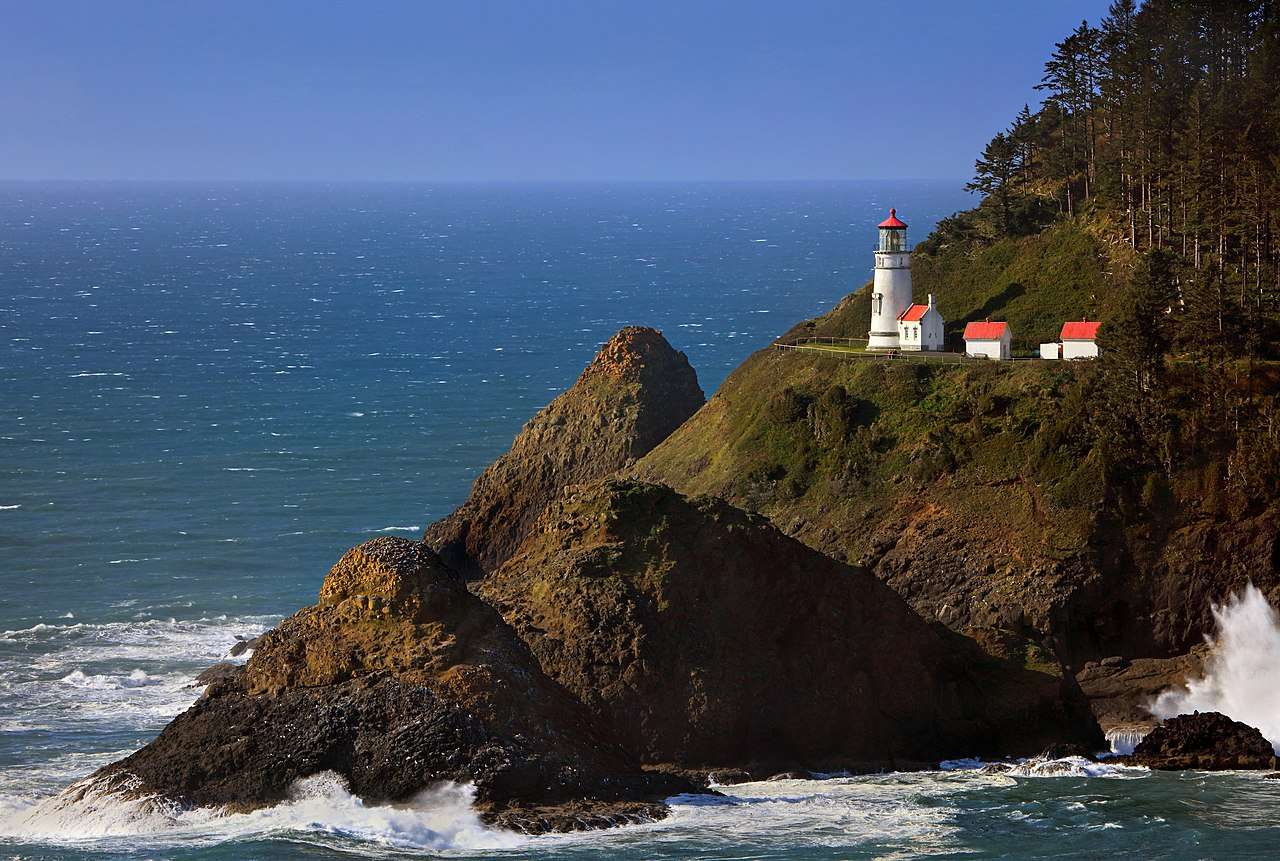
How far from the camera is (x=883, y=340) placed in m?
90.1

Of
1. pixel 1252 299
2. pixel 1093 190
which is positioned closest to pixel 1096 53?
pixel 1093 190

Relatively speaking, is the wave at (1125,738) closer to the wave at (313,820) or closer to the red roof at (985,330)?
the wave at (313,820)

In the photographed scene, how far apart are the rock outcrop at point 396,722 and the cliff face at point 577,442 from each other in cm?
3398

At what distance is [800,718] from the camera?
2173 inches

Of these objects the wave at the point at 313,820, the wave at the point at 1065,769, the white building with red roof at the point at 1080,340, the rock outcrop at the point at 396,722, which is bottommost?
the wave at the point at 1065,769

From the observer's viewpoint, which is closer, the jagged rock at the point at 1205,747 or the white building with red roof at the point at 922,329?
the jagged rock at the point at 1205,747

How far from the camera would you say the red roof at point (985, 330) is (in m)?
85.1

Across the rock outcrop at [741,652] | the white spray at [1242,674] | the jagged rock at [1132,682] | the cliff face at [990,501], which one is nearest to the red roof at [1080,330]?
the cliff face at [990,501]

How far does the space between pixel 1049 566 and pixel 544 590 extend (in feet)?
71.6

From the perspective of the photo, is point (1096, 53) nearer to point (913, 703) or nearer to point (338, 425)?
point (338, 425)

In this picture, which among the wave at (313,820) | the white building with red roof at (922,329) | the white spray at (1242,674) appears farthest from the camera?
the white building with red roof at (922,329)

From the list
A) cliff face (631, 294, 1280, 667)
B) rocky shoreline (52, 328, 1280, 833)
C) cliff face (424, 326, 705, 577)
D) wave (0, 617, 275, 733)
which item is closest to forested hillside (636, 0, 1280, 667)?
cliff face (631, 294, 1280, 667)

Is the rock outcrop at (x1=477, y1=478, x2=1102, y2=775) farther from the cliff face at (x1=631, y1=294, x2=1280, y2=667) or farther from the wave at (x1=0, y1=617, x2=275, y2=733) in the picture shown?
the wave at (x1=0, y1=617, x2=275, y2=733)

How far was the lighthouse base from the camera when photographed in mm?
89875
